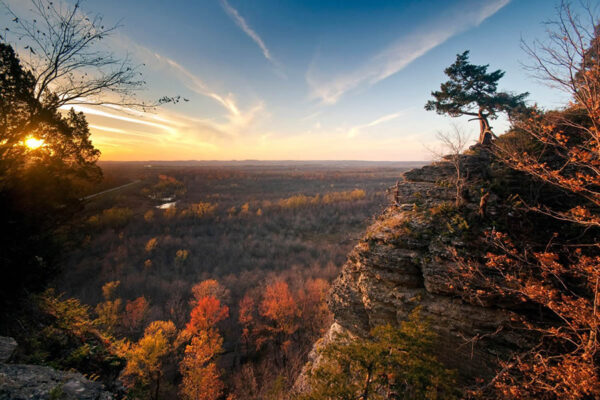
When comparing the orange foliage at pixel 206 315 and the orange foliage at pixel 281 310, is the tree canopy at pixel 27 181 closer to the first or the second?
the orange foliage at pixel 206 315

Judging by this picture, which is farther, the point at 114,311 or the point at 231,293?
the point at 231,293

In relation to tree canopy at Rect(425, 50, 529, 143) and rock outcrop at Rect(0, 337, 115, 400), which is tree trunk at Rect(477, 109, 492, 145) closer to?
tree canopy at Rect(425, 50, 529, 143)

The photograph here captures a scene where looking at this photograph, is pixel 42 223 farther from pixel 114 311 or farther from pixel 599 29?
pixel 114 311

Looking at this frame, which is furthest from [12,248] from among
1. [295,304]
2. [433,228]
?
[295,304]

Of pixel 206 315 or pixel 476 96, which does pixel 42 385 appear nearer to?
pixel 476 96

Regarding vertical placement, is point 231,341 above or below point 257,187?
below

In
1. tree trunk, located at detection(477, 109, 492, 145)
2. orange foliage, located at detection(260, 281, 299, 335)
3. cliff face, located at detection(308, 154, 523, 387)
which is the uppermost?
tree trunk, located at detection(477, 109, 492, 145)

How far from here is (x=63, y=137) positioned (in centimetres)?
997

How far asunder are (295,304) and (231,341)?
31.1ft

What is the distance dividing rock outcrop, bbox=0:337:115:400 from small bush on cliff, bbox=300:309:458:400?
5.19 metres

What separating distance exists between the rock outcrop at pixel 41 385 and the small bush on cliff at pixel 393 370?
17.0 ft

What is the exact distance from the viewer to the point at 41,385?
13.7 ft

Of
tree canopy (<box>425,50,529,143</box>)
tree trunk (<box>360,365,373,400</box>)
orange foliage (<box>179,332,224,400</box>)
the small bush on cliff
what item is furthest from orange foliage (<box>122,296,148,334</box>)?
tree canopy (<box>425,50,529,143</box>)

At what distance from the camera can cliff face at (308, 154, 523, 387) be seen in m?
6.70
